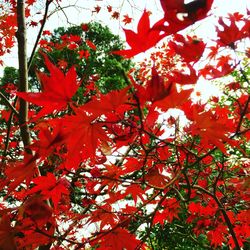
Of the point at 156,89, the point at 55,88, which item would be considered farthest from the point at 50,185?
the point at 156,89

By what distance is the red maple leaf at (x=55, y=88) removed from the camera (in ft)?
2.70

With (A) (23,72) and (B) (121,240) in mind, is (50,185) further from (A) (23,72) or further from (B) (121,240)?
(A) (23,72)

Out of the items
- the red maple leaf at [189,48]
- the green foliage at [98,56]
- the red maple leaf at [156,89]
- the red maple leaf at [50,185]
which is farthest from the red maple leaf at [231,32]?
the green foliage at [98,56]

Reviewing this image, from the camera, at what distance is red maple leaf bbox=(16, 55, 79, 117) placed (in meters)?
0.82

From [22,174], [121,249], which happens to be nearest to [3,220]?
[22,174]

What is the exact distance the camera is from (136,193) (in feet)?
5.41

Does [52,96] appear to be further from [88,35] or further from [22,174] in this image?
[88,35]

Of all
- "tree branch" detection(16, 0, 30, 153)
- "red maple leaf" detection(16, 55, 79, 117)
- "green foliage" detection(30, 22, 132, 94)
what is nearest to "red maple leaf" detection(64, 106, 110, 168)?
"red maple leaf" detection(16, 55, 79, 117)

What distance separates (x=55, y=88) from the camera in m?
0.86

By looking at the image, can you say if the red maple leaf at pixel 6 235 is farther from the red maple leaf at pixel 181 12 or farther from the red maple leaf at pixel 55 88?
the red maple leaf at pixel 181 12

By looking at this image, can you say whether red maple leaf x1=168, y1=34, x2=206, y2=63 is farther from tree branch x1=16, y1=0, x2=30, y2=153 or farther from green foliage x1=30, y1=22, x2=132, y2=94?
green foliage x1=30, y1=22, x2=132, y2=94

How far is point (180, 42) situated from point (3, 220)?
0.80 meters

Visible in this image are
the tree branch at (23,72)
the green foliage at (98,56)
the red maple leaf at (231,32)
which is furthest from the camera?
the green foliage at (98,56)

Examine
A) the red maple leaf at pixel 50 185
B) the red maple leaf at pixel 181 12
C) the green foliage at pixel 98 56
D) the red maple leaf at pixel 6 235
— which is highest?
the green foliage at pixel 98 56
